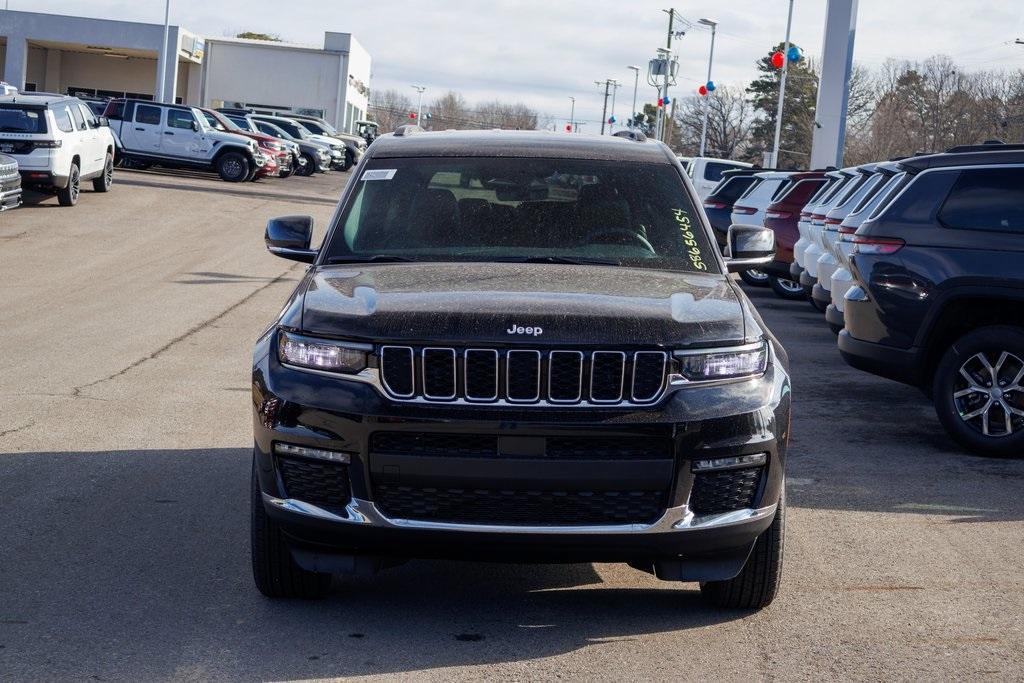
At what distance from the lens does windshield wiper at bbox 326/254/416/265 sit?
18.1 ft

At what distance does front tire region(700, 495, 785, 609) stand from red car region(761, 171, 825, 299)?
13.8 meters

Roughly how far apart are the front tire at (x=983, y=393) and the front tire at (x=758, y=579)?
13.2 ft

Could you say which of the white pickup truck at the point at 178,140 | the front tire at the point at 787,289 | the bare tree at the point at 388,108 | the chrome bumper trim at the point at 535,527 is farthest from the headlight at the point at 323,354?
the bare tree at the point at 388,108

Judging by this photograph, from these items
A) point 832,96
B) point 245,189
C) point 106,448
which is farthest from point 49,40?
point 106,448

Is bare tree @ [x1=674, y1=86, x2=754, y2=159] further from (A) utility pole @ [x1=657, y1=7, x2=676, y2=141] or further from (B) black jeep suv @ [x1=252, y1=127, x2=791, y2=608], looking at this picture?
(B) black jeep suv @ [x1=252, y1=127, x2=791, y2=608]

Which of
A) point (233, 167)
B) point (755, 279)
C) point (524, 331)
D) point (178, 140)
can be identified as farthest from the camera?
point (233, 167)

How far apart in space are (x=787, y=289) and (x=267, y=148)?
73.2 feet

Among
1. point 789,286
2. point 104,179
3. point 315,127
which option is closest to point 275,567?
point 789,286

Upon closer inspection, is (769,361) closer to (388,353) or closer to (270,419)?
(388,353)

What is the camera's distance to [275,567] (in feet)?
16.4

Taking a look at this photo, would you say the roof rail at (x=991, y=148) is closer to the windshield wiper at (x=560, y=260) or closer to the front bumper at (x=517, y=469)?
the windshield wiper at (x=560, y=260)

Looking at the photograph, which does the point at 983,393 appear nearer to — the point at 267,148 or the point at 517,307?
the point at 517,307

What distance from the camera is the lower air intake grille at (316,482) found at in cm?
453

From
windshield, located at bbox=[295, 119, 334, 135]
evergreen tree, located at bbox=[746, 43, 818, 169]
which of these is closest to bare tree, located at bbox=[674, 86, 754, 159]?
evergreen tree, located at bbox=[746, 43, 818, 169]
